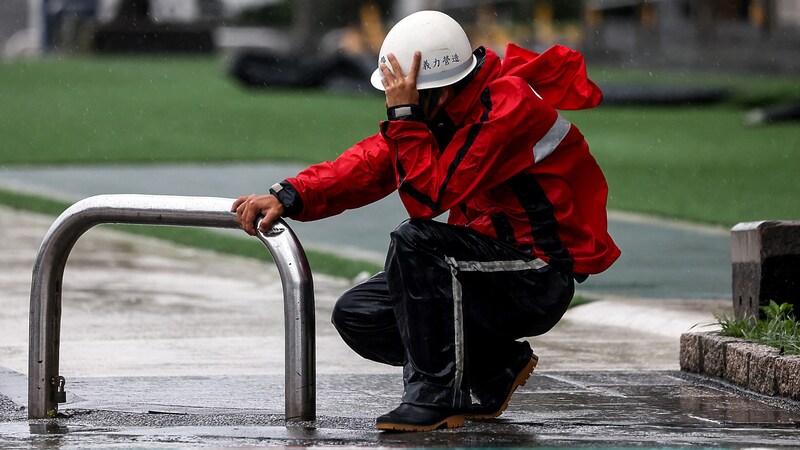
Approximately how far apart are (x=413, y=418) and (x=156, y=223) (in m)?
1.17

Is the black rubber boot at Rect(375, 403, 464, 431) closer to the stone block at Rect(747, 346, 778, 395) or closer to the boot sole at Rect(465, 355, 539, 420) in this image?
the boot sole at Rect(465, 355, 539, 420)

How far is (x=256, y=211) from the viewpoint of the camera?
5586 mm

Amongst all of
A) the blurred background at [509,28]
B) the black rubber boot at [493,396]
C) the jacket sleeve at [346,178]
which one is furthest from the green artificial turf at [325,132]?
the jacket sleeve at [346,178]

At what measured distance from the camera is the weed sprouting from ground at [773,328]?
20.7ft

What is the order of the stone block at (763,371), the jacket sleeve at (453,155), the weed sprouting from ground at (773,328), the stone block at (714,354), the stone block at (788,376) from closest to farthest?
the jacket sleeve at (453,155), the stone block at (788,376), the stone block at (763,371), the weed sprouting from ground at (773,328), the stone block at (714,354)

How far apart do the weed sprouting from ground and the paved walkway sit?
9.8 inches

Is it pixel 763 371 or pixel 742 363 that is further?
pixel 742 363

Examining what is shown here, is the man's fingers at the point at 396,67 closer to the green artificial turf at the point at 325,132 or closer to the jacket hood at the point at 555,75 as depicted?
the jacket hood at the point at 555,75

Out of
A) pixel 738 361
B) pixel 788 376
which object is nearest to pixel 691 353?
pixel 738 361

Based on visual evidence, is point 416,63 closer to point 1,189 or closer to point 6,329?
point 6,329

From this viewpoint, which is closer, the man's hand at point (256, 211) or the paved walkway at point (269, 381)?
the paved walkway at point (269, 381)

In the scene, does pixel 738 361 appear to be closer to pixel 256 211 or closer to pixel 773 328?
pixel 773 328

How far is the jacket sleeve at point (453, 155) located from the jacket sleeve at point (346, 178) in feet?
1.37

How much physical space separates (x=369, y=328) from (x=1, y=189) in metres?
11.7
